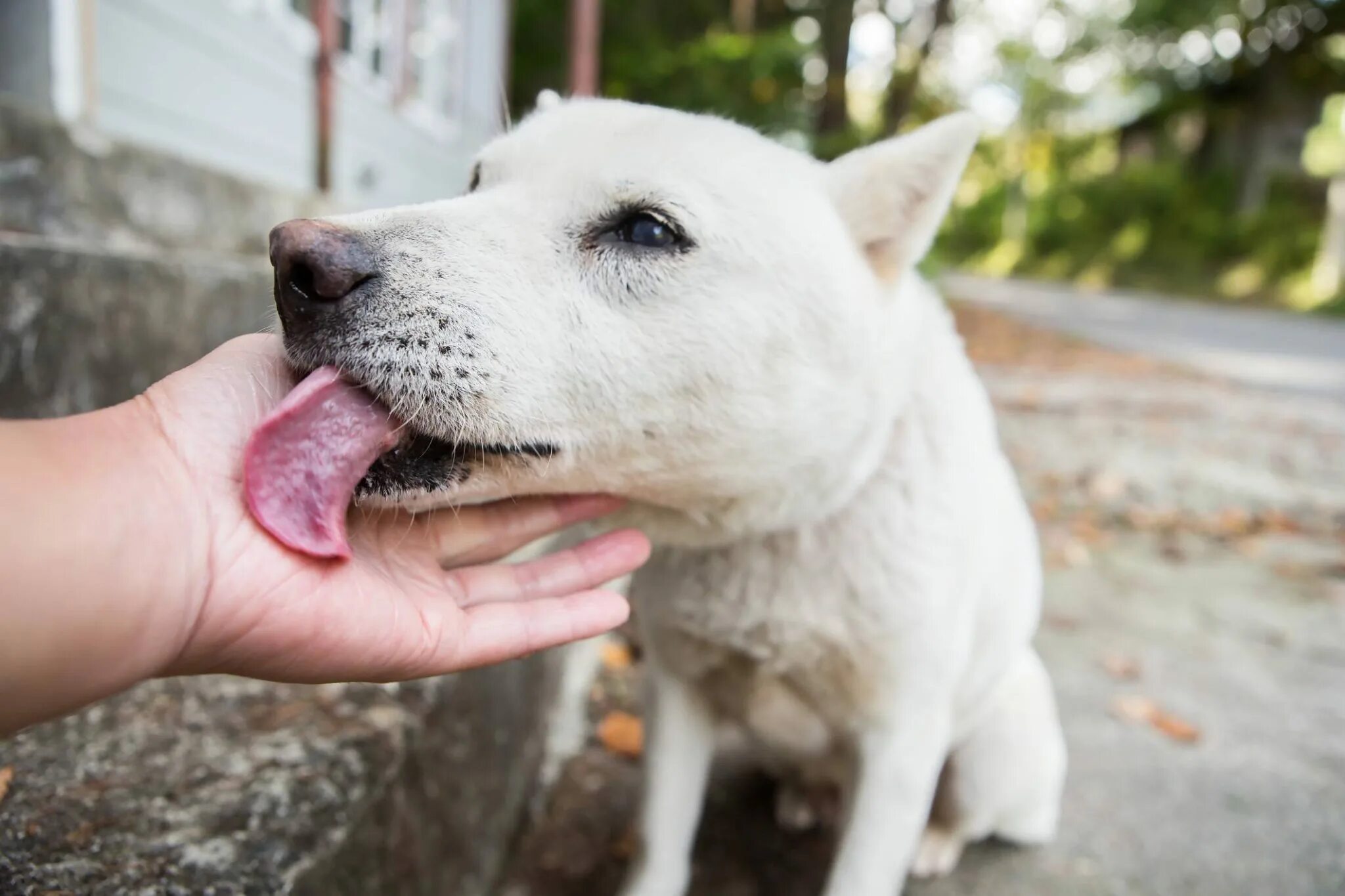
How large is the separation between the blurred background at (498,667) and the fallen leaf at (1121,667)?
1cm

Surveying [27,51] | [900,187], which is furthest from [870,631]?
[27,51]

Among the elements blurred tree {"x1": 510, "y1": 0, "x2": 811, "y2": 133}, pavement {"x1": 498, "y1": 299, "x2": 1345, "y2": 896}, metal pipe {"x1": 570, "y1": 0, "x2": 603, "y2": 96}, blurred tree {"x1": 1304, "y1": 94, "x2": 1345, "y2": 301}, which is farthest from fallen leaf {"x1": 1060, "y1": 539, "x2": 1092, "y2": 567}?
blurred tree {"x1": 1304, "y1": 94, "x2": 1345, "y2": 301}

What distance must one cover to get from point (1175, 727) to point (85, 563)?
10.5ft

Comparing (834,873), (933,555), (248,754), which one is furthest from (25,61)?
(834,873)

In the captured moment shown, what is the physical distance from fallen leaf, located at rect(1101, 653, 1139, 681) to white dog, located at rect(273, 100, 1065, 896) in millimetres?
1551

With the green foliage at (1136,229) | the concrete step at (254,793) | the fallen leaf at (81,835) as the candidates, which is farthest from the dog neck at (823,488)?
the green foliage at (1136,229)

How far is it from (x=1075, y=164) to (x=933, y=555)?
125ft

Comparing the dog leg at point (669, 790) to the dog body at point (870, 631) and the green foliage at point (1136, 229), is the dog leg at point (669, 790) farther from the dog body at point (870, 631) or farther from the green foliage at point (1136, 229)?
the green foliage at point (1136, 229)

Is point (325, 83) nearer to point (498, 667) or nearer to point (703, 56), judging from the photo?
point (498, 667)

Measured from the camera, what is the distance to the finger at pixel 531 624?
4.39ft

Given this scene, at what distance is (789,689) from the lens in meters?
1.93

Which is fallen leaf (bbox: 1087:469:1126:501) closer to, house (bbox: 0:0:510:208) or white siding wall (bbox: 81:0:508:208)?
white siding wall (bbox: 81:0:508:208)

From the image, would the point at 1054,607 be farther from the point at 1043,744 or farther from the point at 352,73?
the point at 352,73

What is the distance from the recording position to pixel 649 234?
1489 mm
